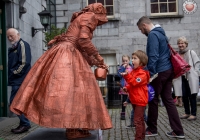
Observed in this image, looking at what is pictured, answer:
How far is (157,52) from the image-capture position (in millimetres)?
5691

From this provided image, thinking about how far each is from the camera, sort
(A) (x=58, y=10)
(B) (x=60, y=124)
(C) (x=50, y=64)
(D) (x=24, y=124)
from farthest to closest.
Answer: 1. (A) (x=58, y=10)
2. (D) (x=24, y=124)
3. (C) (x=50, y=64)
4. (B) (x=60, y=124)

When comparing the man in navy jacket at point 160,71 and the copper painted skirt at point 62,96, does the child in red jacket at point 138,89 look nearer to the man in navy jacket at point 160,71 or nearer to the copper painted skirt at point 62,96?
the man in navy jacket at point 160,71

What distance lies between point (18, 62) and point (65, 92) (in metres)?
2.58

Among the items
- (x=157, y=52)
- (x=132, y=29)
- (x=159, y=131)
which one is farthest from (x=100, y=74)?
(x=132, y=29)

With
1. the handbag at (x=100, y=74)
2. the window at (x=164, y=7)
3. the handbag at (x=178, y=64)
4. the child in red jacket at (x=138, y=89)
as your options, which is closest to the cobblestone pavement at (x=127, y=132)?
the child in red jacket at (x=138, y=89)

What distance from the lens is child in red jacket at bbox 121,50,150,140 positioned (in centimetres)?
520

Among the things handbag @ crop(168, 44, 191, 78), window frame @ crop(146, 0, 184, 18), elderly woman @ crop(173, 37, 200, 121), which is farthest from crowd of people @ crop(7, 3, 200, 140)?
window frame @ crop(146, 0, 184, 18)

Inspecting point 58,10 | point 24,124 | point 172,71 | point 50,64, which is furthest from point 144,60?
point 58,10

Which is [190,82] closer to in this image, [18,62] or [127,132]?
[127,132]

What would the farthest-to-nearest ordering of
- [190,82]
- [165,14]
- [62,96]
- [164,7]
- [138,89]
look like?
1. [164,7]
2. [165,14]
3. [190,82]
4. [138,89]
5. [62,96]

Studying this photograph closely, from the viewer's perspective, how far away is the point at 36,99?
430cm

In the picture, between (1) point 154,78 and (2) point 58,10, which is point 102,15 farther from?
(2) point 58,10

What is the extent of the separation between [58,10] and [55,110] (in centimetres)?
1237

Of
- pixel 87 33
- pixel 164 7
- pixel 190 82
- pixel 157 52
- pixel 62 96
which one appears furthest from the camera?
pixel 164 7
